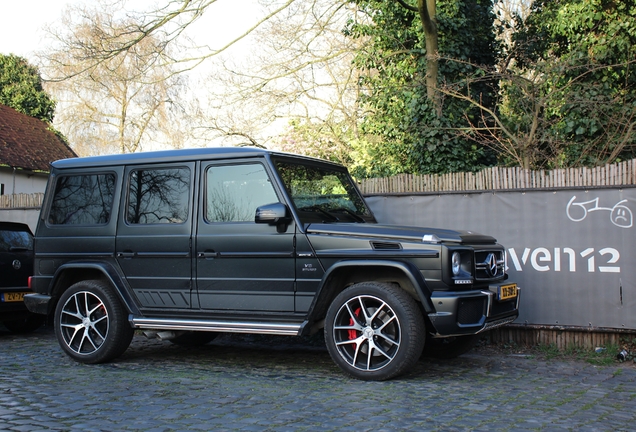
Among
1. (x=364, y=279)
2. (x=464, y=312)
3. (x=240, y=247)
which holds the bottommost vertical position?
(x=464, y=312)

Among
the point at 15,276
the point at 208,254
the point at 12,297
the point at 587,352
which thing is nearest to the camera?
the point at 208,254

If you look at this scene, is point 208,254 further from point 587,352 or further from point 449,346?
point 587,352

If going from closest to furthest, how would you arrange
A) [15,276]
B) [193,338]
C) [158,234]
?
1. [158,234]
2. [193,338]
3. [15,276]

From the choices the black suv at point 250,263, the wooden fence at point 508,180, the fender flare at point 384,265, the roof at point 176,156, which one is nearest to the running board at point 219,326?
the black suv at point 250,263

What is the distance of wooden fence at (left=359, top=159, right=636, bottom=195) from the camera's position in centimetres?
800

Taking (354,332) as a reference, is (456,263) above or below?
above

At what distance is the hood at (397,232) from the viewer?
6422 mm

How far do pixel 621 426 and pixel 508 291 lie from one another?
6.89 ft

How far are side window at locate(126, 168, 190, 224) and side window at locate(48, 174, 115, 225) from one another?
306 millimetres

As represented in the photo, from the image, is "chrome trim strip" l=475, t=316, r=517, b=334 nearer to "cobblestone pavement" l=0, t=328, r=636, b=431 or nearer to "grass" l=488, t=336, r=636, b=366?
"cobblestone pavement" l=0, t=328, r=636, b=431

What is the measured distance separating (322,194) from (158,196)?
181cm

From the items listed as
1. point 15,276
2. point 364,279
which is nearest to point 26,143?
point 15,276

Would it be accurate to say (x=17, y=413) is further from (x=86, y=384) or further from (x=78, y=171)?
(x=78, y=171)

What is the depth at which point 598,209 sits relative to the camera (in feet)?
26.2
